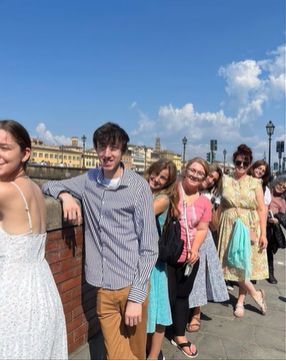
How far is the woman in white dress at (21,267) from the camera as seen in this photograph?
A: 141 cm

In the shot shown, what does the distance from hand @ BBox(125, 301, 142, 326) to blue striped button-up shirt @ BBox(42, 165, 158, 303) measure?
0.04 meters

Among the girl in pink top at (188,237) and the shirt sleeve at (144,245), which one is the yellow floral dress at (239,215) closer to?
the girl in pink top at (188,237)

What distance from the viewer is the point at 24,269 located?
1459 millimetres

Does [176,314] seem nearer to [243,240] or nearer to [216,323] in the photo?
[216,323]

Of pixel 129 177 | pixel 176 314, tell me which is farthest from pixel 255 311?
pixel 129 177

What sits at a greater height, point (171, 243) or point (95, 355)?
point (171, 243)

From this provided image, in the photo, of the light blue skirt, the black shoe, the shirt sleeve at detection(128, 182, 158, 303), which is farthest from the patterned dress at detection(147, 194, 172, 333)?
the black shoe

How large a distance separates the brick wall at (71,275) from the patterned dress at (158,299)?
2.03 feet

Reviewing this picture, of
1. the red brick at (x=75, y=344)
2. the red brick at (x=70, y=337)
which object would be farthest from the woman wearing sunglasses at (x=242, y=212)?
the red brick at (x=70, y=337)

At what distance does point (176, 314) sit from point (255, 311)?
175cm

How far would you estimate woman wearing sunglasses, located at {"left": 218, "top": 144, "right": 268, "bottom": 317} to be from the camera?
4.30 metres

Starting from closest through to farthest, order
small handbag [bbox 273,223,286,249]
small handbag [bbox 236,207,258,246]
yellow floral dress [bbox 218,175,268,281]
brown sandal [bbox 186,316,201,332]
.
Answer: brown sandal [bbox 186,316,201,332] < yellow floral dress [bbox 218,175,268,281] < small handbag [bbox 236,207,258,246] < small handbag [bbox 273,223,286,249]

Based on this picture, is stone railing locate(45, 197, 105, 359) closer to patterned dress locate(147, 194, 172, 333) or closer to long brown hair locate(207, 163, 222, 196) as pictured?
patterned dress locate(147, 194, 172, 333)

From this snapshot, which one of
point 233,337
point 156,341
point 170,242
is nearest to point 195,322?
point 233,337
